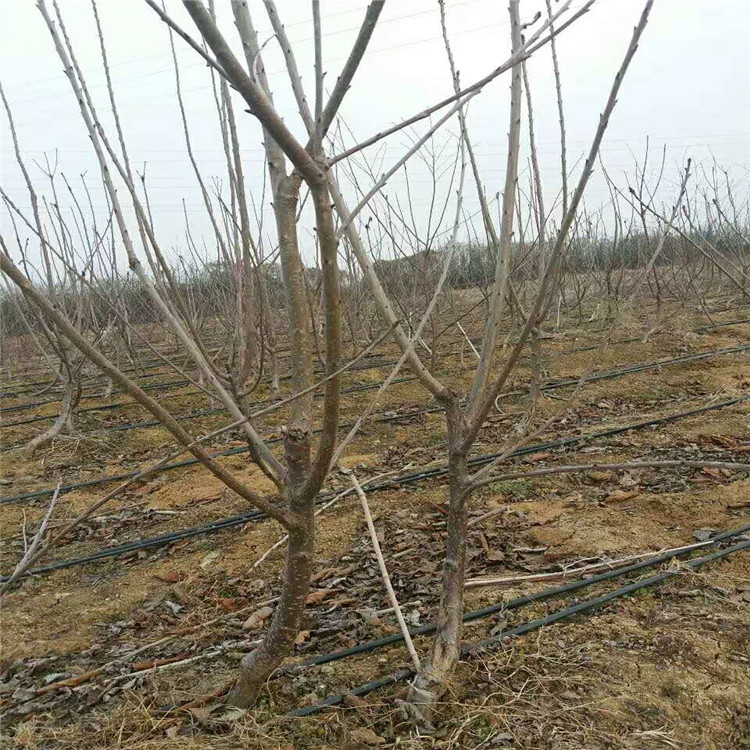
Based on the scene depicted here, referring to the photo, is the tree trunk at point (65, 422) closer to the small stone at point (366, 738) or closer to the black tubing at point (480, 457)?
the black tubing at point (480, 457)

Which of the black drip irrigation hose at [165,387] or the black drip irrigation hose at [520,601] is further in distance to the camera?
the black drip irrigation hose at [165,387]

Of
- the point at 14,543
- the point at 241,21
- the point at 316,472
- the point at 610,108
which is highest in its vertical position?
the point at 241,21

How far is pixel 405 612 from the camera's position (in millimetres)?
1908

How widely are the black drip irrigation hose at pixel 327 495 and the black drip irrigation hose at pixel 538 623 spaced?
61 centimetres

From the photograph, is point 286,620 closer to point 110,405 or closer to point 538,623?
point 538,623

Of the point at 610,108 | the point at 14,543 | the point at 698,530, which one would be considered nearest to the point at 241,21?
the point at 610,108

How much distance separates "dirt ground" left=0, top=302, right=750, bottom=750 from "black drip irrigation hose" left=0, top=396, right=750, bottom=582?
1.5 inches

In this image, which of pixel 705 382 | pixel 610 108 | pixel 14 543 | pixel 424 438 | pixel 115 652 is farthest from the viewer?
pixel 705 382

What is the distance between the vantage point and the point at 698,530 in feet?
7.47

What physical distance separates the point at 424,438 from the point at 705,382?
2.43 metres

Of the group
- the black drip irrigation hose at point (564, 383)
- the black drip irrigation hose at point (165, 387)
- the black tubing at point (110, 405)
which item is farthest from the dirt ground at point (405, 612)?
the black drip irrigation hose at point (165, 387)

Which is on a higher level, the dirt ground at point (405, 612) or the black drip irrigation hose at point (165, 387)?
the black drip irrigation hose at point (165, 387)

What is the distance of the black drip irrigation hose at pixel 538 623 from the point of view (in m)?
1.45

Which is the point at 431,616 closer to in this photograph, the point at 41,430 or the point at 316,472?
the point at 316,472
